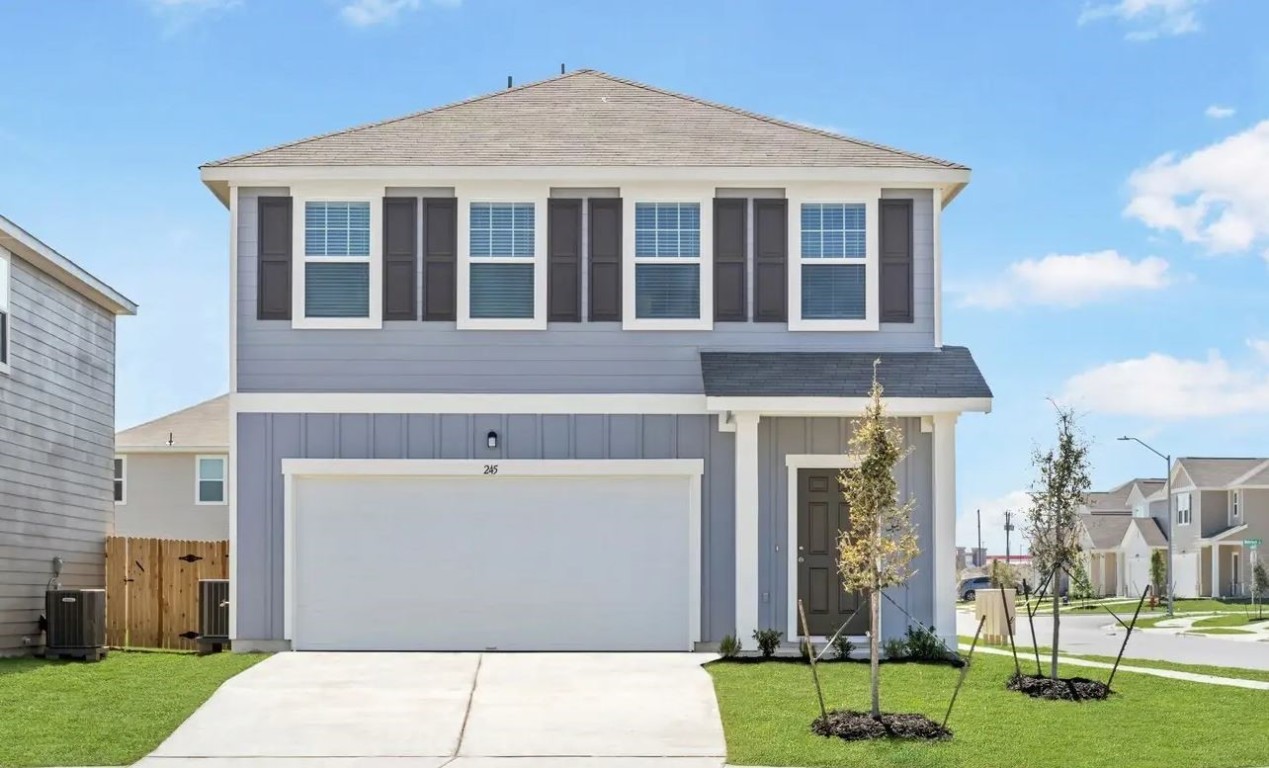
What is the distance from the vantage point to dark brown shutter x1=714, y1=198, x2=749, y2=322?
60.9 feet

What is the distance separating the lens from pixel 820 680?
15500 mm

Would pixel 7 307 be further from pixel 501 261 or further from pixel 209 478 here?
pixel 209 478

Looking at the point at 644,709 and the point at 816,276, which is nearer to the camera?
the point at 644,709

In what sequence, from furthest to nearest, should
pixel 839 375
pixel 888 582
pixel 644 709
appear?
pixel 839 375 → pixel 644 709 → pixel 888 582

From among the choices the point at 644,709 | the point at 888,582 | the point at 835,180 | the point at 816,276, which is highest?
the point at 835,180

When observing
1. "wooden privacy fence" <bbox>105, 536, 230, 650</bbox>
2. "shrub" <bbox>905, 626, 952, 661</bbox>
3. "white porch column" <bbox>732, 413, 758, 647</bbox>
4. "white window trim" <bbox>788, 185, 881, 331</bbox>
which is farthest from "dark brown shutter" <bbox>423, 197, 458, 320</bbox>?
"shrub" <bbox>905, 626, 952, 661</bbox>

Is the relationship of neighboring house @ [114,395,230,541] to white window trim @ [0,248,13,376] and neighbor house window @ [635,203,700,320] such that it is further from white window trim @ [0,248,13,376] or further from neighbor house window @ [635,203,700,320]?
neighbor house window @ [635,203,700,320]

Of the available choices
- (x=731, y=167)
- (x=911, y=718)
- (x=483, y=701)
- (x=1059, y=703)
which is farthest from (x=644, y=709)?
(x=731, y=167)

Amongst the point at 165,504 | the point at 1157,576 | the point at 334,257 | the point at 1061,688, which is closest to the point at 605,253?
the point at 334,257

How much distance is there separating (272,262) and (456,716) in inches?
272

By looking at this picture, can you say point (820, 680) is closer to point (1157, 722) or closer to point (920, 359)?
point (1157, 722)

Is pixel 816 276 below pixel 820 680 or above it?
above

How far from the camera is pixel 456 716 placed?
14016mm

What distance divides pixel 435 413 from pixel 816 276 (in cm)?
487
